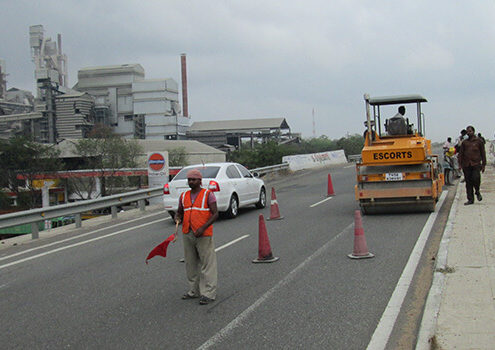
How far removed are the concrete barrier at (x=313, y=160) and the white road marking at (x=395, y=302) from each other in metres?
29.6

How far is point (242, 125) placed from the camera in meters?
117

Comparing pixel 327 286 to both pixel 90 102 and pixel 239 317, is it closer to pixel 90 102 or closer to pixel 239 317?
pixel 239 317

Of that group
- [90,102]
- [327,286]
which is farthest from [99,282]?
[90,102]

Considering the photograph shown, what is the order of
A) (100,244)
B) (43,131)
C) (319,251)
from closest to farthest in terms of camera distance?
(319,251)
(100,244)
(43,131)

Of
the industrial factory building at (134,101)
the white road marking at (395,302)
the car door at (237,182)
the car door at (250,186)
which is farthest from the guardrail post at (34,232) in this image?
Answer: the industrial factory building at (134,101)

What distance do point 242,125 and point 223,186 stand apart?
336 ft

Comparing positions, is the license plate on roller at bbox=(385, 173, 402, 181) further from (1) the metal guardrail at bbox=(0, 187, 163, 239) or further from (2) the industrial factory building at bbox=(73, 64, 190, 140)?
(2) the industrial factory building at bbox=(73, 64, 190, 140)

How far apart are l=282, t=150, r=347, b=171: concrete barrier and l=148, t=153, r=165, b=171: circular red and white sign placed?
1841 cm

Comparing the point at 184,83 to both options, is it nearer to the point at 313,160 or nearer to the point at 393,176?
the point at 313,160

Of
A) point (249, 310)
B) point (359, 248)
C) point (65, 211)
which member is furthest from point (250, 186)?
point (249, 310)

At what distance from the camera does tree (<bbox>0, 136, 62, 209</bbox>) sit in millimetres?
51656

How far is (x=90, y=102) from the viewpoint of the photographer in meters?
107

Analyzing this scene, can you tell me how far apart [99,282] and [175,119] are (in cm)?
10475

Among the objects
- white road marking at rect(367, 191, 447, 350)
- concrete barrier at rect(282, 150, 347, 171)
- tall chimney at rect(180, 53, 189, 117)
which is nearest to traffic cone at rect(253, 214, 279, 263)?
white road marking at rect(367, 191, 447, 350)
